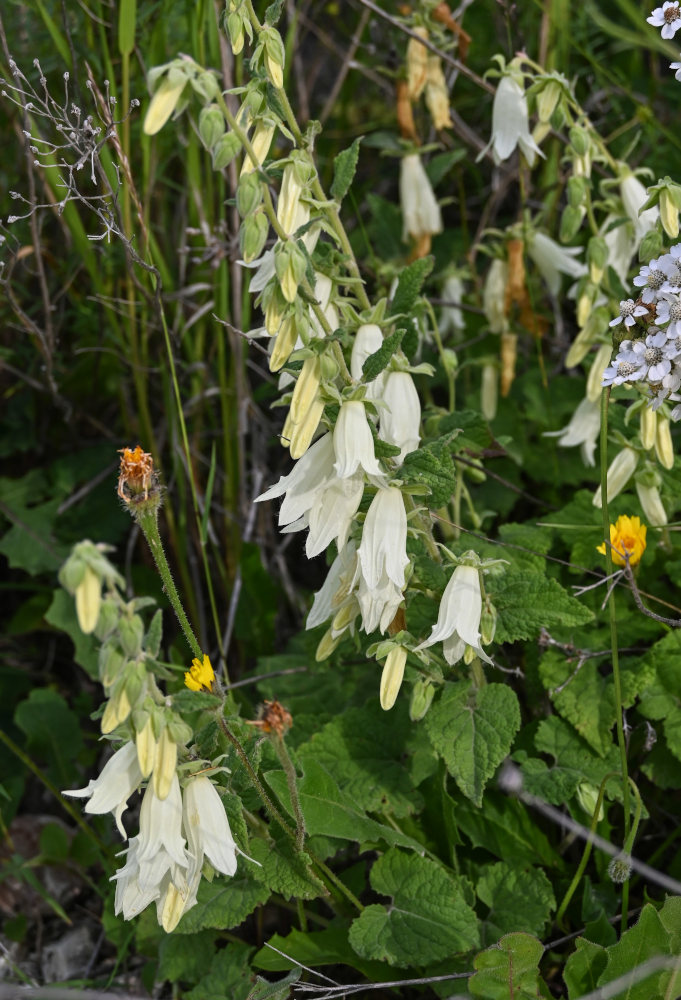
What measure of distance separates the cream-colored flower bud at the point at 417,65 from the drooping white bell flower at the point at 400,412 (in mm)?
1109

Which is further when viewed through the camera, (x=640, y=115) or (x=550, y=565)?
(x=640, y=115)

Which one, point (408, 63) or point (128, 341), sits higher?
point (408, 63)

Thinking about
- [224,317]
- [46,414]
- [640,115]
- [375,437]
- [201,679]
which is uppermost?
[640,115]

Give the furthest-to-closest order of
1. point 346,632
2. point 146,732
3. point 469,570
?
point 346,632 → point 469,570 → point 146,732

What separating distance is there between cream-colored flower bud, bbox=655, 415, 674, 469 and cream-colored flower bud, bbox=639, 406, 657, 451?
11 mm

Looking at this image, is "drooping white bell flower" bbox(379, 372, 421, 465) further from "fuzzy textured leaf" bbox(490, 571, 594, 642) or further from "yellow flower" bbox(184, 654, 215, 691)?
"yellow flower" bbox(184, 654, 215, 691)

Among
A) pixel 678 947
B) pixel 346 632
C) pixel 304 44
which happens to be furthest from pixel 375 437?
pixel 304 44

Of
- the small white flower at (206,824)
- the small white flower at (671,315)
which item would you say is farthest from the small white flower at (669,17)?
the small white flower at (206,824)

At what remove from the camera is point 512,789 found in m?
1.81

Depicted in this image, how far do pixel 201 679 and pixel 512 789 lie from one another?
619 mm

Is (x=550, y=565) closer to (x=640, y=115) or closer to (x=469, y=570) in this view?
(x=469, y=570)

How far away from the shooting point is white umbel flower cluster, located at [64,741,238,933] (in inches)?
50.9

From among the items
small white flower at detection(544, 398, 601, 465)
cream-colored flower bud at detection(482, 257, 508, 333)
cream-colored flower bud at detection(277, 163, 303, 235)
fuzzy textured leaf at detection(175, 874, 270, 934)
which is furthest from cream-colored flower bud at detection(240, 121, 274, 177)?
fuzzy textured leaf at detection(175, 874, 270, 934)

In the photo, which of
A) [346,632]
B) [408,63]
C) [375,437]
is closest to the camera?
[375,437]
